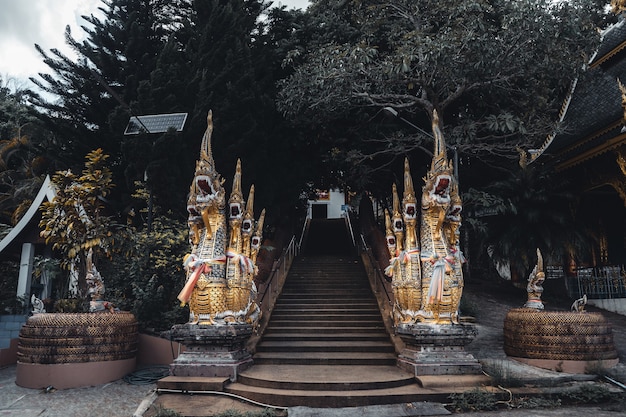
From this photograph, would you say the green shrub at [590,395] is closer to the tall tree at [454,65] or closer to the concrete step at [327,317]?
the concrete step at [327,317]

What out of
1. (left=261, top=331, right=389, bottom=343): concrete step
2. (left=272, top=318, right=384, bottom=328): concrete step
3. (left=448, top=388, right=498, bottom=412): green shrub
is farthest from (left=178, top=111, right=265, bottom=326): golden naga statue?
(left=448, top=388, right=498, bottom=412): green shrub

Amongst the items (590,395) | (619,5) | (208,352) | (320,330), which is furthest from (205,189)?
(619,5)

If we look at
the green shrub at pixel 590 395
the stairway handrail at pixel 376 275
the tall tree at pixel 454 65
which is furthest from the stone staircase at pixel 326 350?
the tall tree at pixel 454 65

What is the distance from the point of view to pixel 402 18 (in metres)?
11.6

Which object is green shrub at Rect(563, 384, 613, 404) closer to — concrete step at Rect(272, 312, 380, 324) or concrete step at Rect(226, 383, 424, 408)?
concrete step at Rect(226, 383, 424, 408)

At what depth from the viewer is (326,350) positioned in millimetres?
7922

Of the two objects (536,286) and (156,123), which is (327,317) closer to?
(536,286)

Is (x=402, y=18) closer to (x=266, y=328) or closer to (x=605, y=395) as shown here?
(x=266, y=328)

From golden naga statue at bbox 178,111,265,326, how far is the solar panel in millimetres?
2540

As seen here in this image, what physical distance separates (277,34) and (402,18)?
4455mm

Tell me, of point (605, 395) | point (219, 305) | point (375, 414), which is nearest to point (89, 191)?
point (219, 305)

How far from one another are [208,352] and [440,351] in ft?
11.1

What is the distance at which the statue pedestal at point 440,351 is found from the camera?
6.51m

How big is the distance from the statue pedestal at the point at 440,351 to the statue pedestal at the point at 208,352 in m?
2.54
